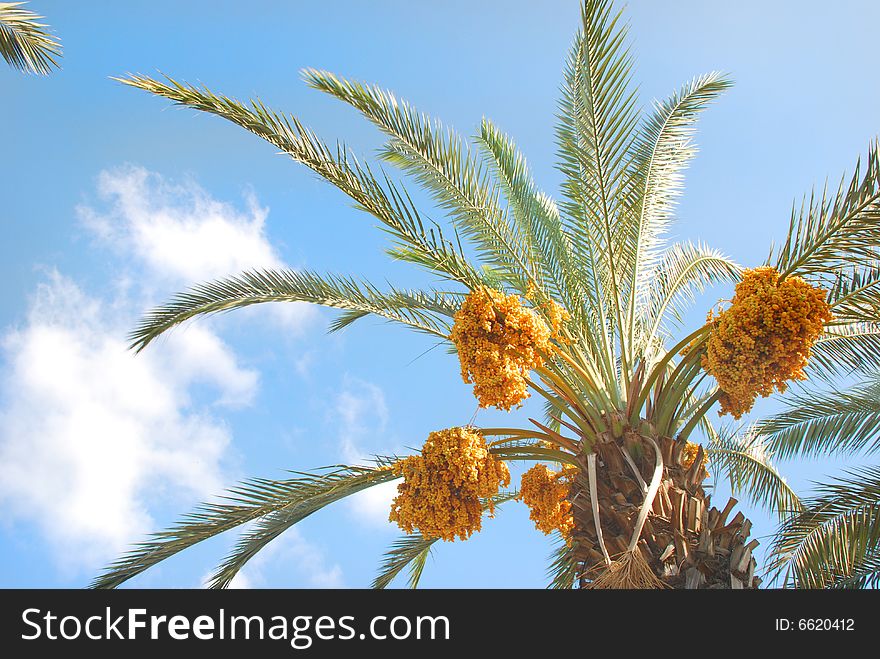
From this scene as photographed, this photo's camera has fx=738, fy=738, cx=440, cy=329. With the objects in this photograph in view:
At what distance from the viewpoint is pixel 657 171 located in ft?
25.0

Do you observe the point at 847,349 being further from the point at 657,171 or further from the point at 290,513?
the point at 290,513

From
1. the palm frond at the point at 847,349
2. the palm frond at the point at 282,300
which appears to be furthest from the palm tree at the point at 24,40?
the palm frond at the point at 847,349

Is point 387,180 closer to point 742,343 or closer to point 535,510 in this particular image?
point 742,343

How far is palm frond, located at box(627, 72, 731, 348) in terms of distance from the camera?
740 centimetres

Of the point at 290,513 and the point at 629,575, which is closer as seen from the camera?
the point at 629,575

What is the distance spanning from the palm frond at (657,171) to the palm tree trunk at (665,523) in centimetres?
177

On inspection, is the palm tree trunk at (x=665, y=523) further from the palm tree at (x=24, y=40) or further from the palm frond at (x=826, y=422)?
the palm tree at (x=24, y=40)

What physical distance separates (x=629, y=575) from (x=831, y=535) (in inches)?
107

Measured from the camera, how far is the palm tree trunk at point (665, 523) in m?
5.43
